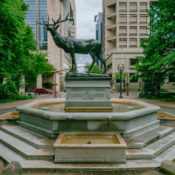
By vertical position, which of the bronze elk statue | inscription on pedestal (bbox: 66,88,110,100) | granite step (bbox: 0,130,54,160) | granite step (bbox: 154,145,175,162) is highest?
the bronze elk statue

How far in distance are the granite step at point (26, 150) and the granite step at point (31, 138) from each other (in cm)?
12

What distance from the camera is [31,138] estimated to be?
5.25m

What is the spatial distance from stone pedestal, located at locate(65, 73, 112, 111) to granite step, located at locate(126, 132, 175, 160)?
2.98 metres

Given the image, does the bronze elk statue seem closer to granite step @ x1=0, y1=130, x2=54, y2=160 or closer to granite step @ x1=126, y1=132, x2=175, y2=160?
granite step @ x1=0, y1=130, x2=54, y2=160

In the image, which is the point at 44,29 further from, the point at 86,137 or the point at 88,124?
the point at 86,137

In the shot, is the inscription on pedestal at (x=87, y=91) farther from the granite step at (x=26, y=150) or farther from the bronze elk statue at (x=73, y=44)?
the granite step at (x=26, y=150)

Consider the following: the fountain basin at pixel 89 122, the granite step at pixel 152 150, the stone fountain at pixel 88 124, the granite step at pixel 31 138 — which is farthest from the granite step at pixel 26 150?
the granite step at pixel 152 150

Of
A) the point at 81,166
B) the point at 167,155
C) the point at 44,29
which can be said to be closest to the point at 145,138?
the point at 167,155

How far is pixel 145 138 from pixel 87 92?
3730 millimetres

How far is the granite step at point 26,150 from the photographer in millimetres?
4230

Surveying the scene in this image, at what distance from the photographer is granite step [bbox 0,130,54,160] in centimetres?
423

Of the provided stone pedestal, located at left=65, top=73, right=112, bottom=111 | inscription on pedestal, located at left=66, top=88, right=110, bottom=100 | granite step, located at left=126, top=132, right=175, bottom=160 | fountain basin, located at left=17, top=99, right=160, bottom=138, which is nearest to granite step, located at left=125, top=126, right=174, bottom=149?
granite step, located at left=126, top=132, right=175, bottom=160

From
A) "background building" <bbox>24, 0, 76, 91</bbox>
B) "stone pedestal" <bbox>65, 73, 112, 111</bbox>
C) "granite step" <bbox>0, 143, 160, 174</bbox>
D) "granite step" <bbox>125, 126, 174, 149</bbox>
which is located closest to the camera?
"granite step" <bbox>0, 143, 160, 174</bbox>

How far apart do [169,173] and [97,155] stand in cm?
178
